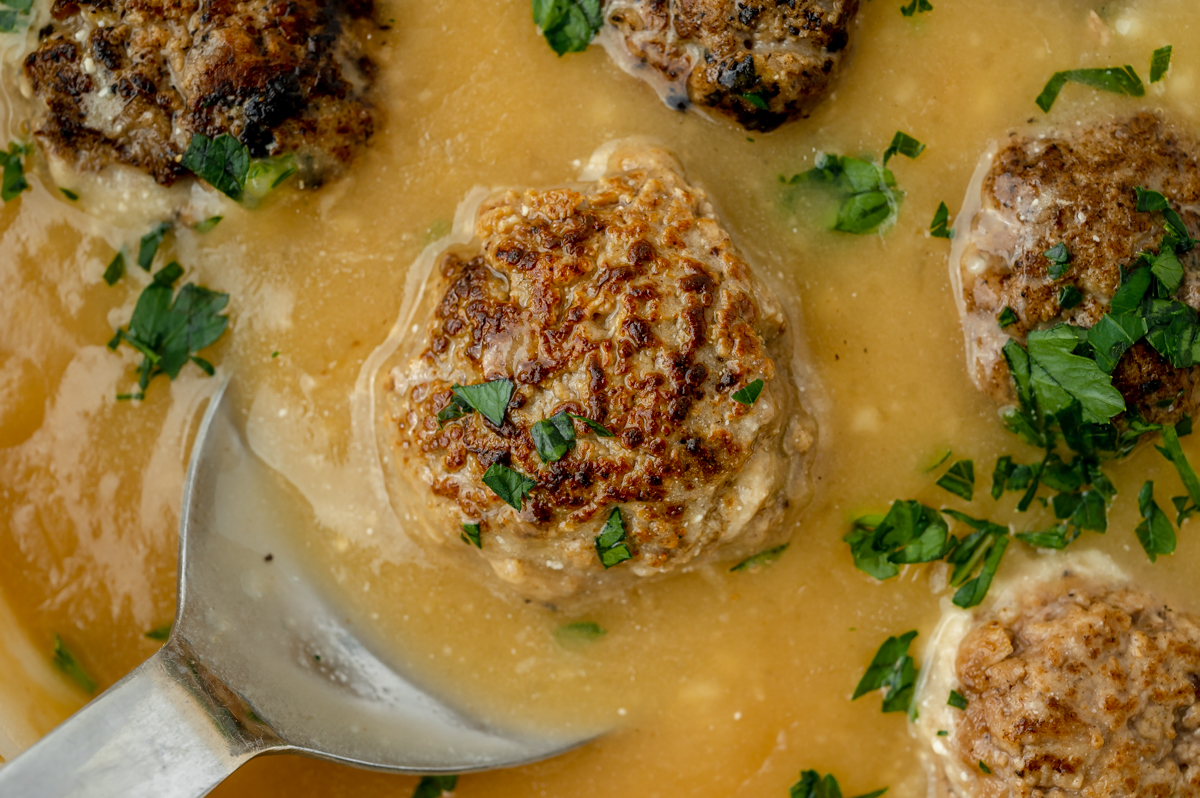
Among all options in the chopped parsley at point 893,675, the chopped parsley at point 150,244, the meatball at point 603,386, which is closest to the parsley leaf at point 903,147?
the meatball at point 603,386

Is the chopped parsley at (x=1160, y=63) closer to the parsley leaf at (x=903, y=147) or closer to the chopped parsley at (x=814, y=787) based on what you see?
the parsley leaf at (x=903, y=147)

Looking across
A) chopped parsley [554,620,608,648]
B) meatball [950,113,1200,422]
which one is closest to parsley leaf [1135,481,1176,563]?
meatball [950,113,1200,422]

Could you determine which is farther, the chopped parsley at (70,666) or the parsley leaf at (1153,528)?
the chopped parsley at (70,666)

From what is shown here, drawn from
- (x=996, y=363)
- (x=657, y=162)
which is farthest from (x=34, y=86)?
(x=996, y=363)

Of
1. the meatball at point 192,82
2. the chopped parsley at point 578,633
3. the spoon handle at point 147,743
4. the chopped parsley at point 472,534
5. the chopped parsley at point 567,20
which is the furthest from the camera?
the chopped parsley at point 578,633

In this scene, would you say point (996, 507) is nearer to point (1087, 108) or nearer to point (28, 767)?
point (1087, 108)

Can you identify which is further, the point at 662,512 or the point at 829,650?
the point at 829,650

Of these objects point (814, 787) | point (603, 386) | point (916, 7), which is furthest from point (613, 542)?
point (916, 7)

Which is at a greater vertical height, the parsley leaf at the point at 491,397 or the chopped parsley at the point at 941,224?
the parsley leaf at the point at 491,397
